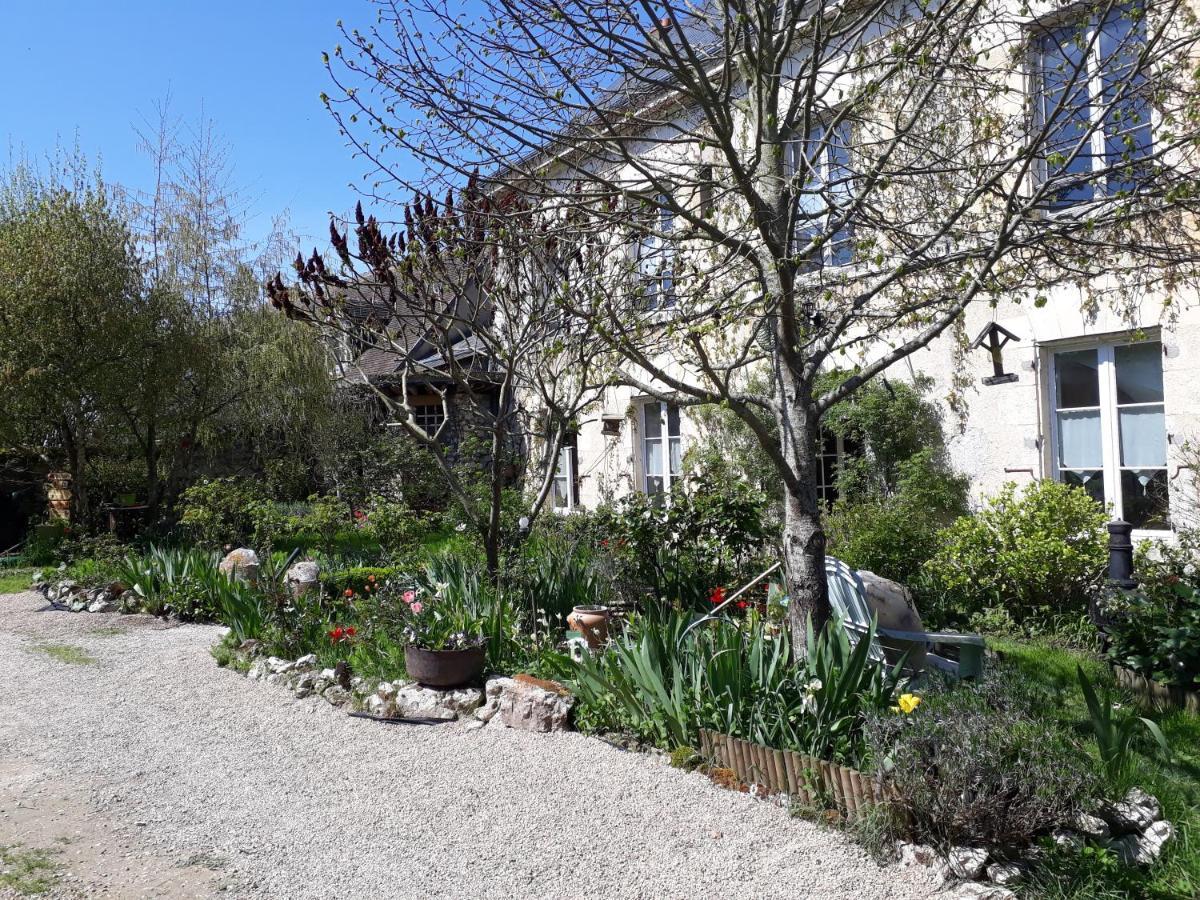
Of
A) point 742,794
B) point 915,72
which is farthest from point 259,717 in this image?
point 915,72

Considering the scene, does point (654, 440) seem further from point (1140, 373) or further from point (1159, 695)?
point (1159, 695)

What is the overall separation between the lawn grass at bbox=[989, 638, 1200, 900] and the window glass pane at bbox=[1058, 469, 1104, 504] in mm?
2910

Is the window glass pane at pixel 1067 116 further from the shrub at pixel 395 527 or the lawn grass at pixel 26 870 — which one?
the shrub at pixel 395 527

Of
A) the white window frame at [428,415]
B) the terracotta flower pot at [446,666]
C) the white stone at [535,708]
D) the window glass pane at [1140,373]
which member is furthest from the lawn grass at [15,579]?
the window glass pane at [1140,373]

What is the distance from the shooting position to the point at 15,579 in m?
13.0

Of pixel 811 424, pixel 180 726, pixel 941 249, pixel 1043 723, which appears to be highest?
pixel 941 249

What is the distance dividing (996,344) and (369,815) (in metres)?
7.40

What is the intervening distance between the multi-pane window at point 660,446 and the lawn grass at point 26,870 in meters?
10.2

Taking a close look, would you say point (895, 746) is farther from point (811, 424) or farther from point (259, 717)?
point (259, 717)

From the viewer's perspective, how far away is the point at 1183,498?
26.0 ft

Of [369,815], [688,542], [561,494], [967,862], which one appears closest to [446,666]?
[369,815]

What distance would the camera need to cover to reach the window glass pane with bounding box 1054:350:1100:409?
346 inches

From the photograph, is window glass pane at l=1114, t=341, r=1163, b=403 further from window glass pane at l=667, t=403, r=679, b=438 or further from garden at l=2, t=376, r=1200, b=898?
window glass pane at l=667, t=403, r=679, b=438

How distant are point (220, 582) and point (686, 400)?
21.0 feet
